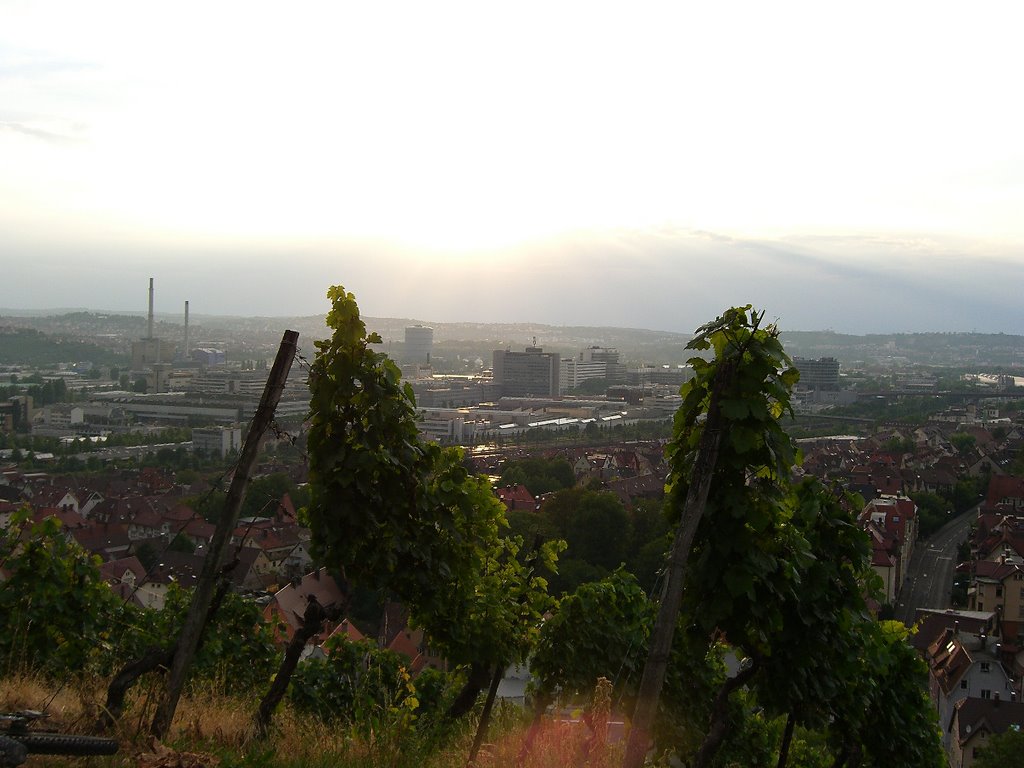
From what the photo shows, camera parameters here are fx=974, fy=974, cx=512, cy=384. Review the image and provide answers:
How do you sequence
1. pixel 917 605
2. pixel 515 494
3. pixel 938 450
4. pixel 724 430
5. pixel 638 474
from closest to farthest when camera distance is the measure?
pixel 724 430, pixel 917 605, pixel 515 494, pixel 638 474, pixel 938 450

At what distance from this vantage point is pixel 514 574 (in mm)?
6312

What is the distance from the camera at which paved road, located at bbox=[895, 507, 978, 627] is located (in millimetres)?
25344

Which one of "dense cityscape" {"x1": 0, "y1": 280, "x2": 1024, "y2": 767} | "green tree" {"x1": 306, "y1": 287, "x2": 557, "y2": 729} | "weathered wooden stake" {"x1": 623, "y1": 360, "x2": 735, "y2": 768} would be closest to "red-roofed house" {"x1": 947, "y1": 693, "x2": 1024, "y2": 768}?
"dense cityscape" {"x1": 0, "y1": 280, "x2": 1024, "y2": 767}

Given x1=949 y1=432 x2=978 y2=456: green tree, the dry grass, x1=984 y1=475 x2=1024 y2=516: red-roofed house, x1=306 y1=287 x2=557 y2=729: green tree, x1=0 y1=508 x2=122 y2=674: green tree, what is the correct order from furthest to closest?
x1=949 y1=432 x2=978 y2=456: green tree, x1=984 y1=475 x2=1024 y2=516: red-roofed house, x1=0 y1=508 x2=122 y2=674: green tree, x1=306 y1=287 x2=557 y2=729: green tree, the dry grass

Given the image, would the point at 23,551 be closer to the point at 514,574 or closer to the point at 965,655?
the point at 514,574

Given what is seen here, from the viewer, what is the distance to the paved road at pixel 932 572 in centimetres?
2534

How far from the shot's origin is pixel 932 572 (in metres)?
28.7

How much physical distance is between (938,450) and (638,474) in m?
18.6

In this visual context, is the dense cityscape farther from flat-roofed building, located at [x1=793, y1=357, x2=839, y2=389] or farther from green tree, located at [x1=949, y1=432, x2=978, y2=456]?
flat-roofed building, located at [x1=793, y1=357, x2=839, y2=389]

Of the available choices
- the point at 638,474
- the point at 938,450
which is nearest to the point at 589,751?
the point at 638,474

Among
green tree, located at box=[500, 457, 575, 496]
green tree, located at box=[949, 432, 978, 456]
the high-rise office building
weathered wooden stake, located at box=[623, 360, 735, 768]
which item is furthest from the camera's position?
the high-rise office building

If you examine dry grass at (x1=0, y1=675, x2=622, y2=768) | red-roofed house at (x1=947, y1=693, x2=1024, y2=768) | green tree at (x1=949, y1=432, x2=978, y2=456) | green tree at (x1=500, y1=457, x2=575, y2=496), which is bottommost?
red-roofed house at (x1=947, y1=693, x2=1024, y2=768)

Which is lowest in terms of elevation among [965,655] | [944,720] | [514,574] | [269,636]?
[944,720]

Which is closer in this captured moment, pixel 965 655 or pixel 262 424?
pixel 262 424
